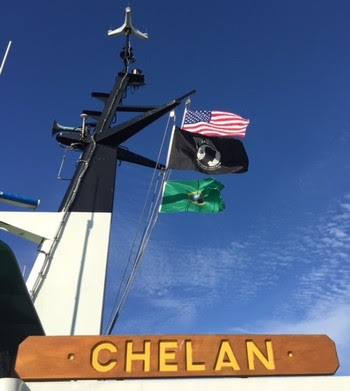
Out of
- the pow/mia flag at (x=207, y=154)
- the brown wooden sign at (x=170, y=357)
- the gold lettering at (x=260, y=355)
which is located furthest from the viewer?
the pow/mia flag at (x=207, y=154)

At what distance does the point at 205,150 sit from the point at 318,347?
8.88m

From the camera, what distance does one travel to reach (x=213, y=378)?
4.44 m

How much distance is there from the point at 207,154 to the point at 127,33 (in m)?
6.30

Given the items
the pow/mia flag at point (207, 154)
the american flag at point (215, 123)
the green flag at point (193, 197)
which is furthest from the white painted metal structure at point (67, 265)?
the american flag at point (215, 123)

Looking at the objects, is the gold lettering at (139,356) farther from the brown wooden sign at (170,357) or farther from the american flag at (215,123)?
the american flag at (215,123)

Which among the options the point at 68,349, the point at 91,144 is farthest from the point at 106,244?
the point at 68,349

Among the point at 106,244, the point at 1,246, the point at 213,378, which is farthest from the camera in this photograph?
the point at 106,244

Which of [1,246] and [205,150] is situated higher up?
[205,150]

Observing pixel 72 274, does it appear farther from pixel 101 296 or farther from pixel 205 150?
pixel 205 150

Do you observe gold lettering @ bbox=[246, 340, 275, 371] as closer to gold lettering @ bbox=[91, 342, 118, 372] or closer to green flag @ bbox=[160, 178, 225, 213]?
gold lettering @ bbox=[91, 342, 118, 372]

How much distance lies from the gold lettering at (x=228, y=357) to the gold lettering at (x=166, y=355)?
440 mm

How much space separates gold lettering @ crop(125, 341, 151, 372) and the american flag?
969 centimetres

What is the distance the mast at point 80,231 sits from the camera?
9.70 m

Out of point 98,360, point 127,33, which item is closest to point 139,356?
point 98,360
